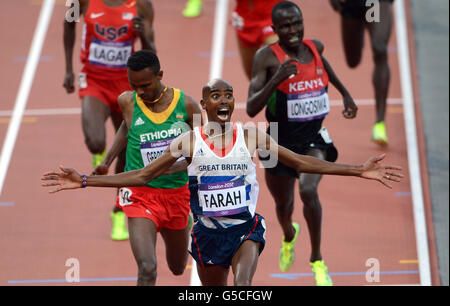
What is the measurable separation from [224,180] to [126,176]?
671 millimetres

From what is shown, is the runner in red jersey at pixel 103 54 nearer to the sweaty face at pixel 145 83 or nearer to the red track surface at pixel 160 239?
the red track surface at pixel 160 239

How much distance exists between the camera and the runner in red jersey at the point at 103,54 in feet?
31.2

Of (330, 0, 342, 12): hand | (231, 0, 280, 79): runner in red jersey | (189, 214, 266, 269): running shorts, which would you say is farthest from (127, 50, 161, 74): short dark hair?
(330, 0, 342, 12): hand

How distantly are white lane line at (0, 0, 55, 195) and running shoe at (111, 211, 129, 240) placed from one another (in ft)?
5.58

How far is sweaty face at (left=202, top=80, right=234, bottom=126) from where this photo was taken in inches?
262

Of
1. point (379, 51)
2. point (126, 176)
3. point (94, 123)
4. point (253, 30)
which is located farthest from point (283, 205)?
point (379, 51)

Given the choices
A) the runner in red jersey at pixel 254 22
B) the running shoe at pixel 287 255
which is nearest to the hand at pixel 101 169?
the running shoe at pixel 287 255

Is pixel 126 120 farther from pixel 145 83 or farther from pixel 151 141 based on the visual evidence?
pixel 145 83

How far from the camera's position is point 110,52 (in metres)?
9.60

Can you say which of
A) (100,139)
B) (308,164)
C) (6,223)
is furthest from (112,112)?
(308,164)

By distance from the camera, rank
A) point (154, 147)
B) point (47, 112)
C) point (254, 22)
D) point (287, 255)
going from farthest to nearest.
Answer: point (47, 112) < point (254, 22) < point (287, 255) < point (154, 147)

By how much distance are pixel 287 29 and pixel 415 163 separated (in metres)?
3.52

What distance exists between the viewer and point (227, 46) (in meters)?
13.8

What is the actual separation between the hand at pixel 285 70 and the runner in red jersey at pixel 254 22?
3.04 meters
